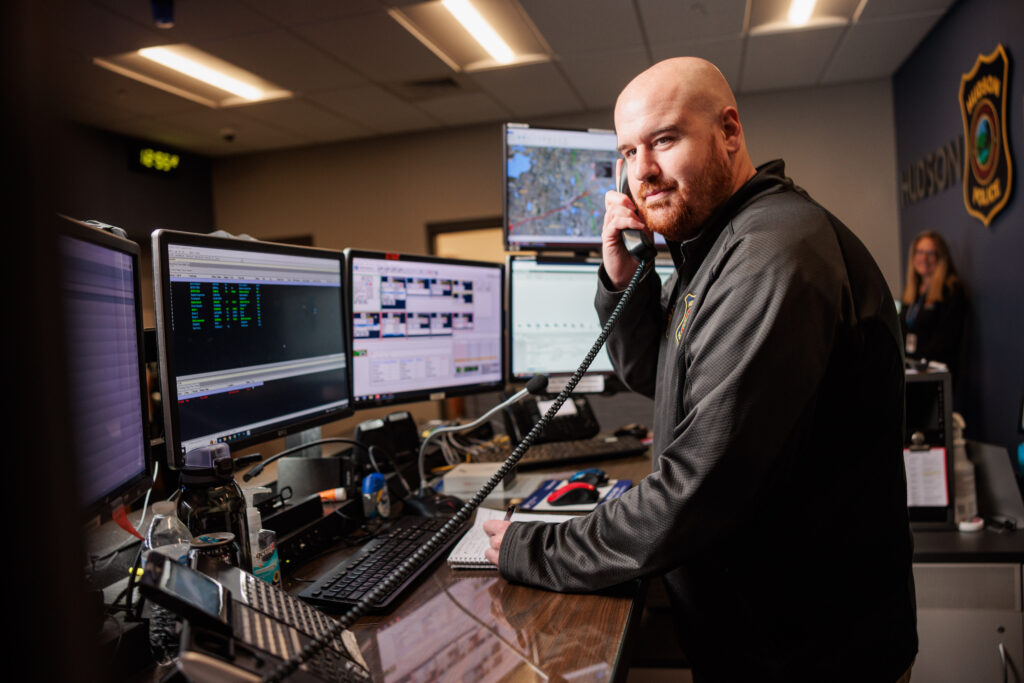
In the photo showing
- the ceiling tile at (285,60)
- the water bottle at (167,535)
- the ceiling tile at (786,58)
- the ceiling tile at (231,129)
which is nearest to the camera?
the water bottle at (167,535)

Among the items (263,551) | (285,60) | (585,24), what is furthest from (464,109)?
(263,551)

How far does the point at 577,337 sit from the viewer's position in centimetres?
193

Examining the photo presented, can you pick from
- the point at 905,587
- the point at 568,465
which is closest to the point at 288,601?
the point at 905,587

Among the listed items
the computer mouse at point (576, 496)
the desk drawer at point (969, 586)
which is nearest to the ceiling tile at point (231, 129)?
the computer mouse at point (576, 496)

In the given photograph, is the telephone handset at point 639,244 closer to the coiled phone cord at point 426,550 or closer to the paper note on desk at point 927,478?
the coiled phone cord at point 426,550

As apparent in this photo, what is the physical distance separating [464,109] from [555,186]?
3.84 meters

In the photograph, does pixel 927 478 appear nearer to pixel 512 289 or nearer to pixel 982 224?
pixel 512 289

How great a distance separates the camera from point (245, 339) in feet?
3.66

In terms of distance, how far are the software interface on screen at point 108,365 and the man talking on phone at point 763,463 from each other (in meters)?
0.52

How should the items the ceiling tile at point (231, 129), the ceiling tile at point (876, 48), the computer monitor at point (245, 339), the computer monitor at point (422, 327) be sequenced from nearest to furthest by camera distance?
1. the computer monitor at point (245, 339)
2. the computer monitor at point (422, 327)
3. the ceiling tile at point (876, 48)
4. the ceiling tile at point (231, 129)

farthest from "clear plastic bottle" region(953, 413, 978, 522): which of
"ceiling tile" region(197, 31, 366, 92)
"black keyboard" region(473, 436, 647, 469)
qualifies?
"ceiling tile" region(197, 31, 366, 92)

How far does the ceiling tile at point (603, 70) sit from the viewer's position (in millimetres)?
4281

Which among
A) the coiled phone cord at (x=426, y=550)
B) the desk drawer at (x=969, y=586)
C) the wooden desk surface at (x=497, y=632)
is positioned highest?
the coiled phone cord at (x=426, y=550)

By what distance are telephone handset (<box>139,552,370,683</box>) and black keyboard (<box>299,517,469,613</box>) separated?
181mm
